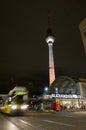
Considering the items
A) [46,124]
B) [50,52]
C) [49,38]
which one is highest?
[49,38]

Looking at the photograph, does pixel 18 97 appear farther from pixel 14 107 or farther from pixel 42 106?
pixel 42 106

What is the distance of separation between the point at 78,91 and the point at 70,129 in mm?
61484

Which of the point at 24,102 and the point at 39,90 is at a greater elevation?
the point at 39,90

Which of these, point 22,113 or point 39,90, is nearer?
point 22,113

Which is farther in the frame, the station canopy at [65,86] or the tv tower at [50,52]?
the tv tower at [50,52]

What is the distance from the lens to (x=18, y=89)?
30.6 metres

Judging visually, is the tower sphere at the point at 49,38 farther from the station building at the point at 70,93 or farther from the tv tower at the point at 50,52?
the station building at the point at 70,93

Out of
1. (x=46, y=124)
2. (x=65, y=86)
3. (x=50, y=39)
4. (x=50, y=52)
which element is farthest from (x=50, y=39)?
(x=46, y=124)

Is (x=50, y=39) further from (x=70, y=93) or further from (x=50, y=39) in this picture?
(x=70, y=93)

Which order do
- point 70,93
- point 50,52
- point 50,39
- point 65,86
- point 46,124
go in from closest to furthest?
point 46,124, point 70,93, point 65,86, point 50,52, point 50,39

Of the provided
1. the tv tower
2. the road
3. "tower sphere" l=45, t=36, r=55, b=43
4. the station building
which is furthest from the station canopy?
the road

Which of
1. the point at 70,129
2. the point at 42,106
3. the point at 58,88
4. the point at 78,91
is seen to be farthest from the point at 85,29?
the point at 58,88

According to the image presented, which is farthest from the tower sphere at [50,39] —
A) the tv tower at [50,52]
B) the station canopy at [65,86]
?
the station canopy at [65,86]

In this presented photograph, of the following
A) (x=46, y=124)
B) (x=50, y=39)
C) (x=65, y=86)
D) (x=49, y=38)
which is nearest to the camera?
(x=46, y=124)
